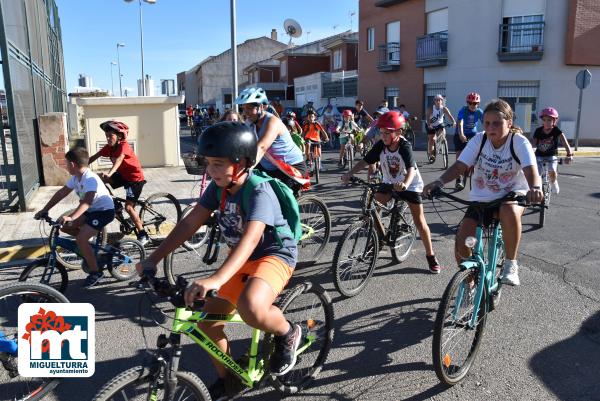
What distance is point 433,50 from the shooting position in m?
26.6

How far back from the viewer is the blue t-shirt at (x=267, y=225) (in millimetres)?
2799

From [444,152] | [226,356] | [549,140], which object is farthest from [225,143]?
[444,152]

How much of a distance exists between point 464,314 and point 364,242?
1763mm

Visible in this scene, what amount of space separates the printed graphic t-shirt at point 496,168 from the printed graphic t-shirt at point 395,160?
Result: 1028 mm

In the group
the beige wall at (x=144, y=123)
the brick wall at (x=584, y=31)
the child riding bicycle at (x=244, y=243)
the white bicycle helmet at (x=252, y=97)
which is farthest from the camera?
the brick wall at (x=584, y=31)

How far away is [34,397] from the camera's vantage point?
3.26m

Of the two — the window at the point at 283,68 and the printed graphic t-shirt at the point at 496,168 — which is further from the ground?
the window at the point at 283,68

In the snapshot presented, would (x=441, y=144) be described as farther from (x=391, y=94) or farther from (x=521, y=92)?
(x=391, y=94)

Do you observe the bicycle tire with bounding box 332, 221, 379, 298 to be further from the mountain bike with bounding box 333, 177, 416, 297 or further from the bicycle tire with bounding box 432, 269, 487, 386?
the bicycle tire with bounding box 432, 269, 487, 386

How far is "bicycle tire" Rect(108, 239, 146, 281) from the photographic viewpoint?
547cm

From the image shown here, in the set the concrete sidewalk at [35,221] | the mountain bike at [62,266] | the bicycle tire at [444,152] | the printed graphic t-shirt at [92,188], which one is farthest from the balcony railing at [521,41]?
the printed graphic t-shirt at [92,188]

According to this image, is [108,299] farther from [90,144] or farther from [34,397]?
[90,144]

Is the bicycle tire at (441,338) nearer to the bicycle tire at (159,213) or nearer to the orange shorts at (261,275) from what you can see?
the orange shorts at (261,275)

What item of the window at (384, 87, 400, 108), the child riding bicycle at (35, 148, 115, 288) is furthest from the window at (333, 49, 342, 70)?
the child riding bicycle at (35, 148, 115, 288)
